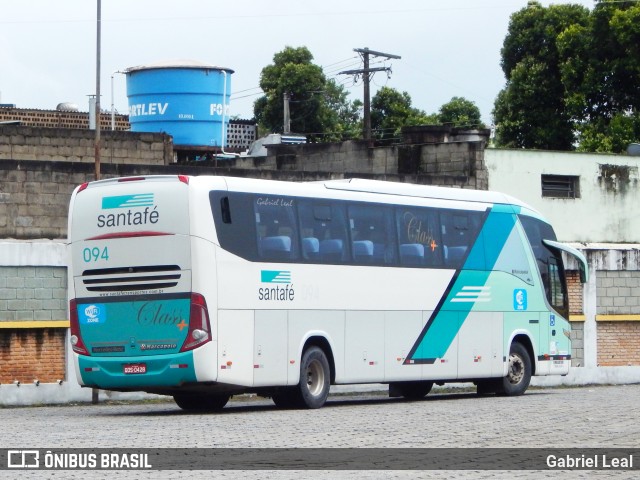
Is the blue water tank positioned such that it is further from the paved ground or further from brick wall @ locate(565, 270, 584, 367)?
the paved ground

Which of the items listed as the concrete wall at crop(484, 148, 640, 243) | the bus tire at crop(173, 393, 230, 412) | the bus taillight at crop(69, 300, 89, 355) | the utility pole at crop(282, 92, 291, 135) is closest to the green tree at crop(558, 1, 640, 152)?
the utility pole at crop(282, 92, 291, 135)

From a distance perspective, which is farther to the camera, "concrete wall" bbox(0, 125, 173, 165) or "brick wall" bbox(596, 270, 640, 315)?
"concrete wall" bbox(0, 125, 173, 165)

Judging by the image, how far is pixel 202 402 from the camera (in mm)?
23625

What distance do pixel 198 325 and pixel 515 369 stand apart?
877 centimetres

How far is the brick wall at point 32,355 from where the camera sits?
25.8 m

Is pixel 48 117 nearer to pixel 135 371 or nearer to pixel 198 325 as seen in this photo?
pixel 135 371

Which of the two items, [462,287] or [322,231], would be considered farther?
[462,287]

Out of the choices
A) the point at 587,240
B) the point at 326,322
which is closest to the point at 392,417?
the point at 326,322

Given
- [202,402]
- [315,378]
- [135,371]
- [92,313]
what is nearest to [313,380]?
[315,378]

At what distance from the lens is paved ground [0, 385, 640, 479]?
15.0 metres

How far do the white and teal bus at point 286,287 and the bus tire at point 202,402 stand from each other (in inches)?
1.3

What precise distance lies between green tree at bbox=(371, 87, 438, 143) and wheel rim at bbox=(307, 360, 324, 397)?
2461 inches

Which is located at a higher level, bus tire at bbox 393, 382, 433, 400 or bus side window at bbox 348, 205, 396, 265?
bus side window at bbox 348, 205, 396, 265

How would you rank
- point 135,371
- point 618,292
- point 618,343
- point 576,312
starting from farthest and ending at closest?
1. point 618,292
2. point 618,343
3. point 576,312
4. point 135,371
